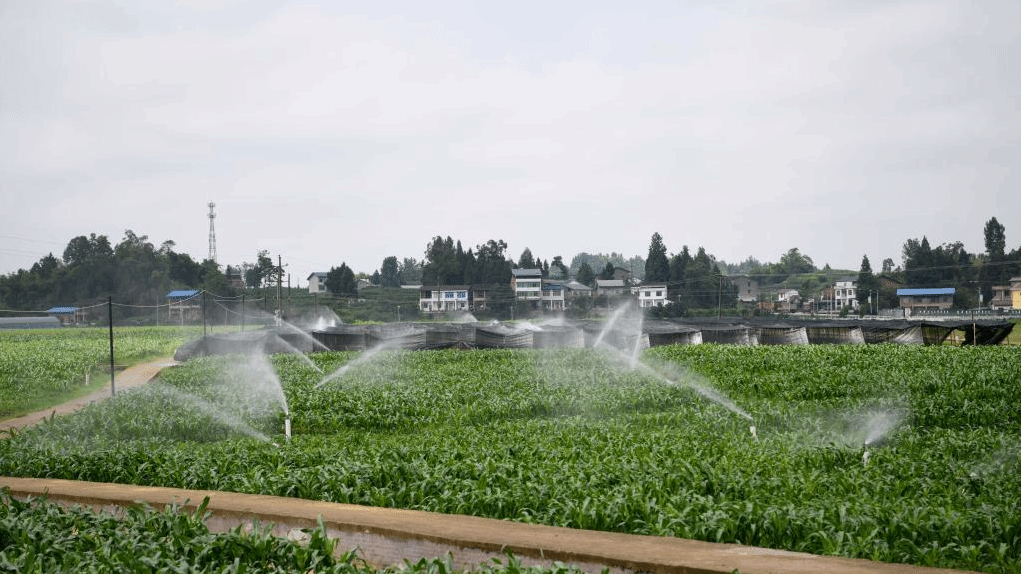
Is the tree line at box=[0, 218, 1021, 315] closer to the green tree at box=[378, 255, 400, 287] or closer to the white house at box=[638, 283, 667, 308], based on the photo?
the white house at box=[638, 283, 667, 308]

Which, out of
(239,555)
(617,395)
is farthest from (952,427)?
(239,555)

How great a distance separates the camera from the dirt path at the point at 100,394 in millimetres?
18641

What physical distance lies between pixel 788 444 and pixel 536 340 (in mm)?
25768

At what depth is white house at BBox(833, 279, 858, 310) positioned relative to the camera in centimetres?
10544

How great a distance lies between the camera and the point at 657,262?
10356 cm

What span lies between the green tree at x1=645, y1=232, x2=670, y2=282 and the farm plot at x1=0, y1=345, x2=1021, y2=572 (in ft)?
261

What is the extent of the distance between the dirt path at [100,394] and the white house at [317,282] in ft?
308

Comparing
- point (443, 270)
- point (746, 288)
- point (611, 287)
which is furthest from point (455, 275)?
point (746, 288)

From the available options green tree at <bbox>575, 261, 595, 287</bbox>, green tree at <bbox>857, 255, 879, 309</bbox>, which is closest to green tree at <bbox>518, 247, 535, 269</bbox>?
green tree at <bbox>575, 261, 595, 287</bbox>

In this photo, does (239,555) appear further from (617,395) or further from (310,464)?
(617,395)

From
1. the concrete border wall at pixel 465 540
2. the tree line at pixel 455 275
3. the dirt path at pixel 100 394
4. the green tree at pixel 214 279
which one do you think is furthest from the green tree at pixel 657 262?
the concrete border wall at pixel 465 540

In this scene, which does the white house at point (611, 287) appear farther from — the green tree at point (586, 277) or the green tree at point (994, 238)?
the green tree at point (994, 238)

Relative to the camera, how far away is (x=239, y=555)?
5223 mm

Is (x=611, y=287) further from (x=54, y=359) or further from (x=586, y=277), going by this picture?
(x=54, y=359)
